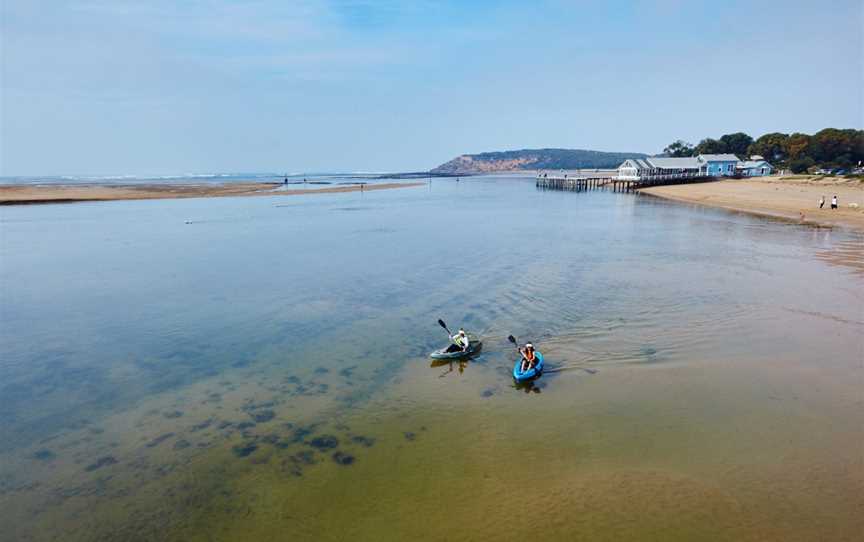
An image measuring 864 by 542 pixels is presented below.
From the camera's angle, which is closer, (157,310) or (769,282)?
(157,310)

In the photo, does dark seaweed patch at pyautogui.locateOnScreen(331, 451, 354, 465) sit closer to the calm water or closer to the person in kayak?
the calm water

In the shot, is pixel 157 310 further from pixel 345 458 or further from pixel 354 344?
pixel 345 458

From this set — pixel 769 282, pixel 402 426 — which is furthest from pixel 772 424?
pixel 769 282

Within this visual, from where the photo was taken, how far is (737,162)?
112 m

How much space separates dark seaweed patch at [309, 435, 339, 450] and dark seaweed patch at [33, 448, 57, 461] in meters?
6.35

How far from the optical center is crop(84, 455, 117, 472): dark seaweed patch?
11.7 meters

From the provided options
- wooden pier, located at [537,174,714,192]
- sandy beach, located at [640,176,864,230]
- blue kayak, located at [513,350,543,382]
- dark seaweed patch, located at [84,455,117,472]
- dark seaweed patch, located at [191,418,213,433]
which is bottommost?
dark seaweed patch, located at [84,455,117,472]

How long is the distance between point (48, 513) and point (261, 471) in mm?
4193

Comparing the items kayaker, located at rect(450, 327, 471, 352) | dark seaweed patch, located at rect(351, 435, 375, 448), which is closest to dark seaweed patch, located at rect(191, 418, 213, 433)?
dark seaweed patch, located at rect(351, 435, 375, 448)

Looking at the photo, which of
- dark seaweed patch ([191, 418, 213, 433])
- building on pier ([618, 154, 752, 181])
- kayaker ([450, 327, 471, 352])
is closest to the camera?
dark seaweed patch ([191, 418, 213, 433])

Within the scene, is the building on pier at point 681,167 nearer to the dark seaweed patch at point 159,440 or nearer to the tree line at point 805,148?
the tree line at point 805,148

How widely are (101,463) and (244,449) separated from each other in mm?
3330

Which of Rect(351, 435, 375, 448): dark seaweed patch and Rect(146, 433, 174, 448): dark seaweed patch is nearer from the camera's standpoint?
Rect(351, 435, 375, 448): dark seaweed patch

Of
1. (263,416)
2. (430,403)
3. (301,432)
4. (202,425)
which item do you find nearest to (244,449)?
(301,432)
